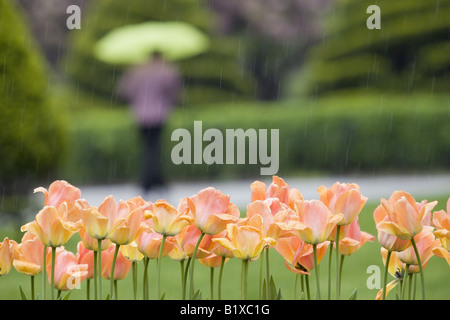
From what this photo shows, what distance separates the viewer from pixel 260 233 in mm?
882

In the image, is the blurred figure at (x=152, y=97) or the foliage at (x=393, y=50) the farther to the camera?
the foliage at (x=393, y=50)

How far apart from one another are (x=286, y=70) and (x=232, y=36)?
8.95ft

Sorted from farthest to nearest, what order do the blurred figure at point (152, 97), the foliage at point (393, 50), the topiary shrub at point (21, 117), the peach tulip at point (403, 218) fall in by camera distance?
the foliage at point (393, 50)
the blurred figure at point (152, 97)
the topiary shrub at point (21, 117)
the peach tulip at point (403, 218)

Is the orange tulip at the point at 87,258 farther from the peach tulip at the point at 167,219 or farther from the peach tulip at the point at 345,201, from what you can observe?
the peach tulip at the point at 345,201

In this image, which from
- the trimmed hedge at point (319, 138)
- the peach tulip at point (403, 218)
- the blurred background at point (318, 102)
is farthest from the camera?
the blurred background at point (318, 102)

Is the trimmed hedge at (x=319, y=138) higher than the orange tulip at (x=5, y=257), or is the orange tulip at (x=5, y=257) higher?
the trimmed hedge at (x=319, y=138)

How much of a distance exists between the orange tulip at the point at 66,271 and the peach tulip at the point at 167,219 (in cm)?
14

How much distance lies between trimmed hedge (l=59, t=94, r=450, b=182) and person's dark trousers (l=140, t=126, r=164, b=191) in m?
1.29

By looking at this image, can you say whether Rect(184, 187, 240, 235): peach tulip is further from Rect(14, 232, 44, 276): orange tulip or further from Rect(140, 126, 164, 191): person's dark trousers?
Rect(140, 126, 164, 191): person's dark trousers

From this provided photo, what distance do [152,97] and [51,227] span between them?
7.90m

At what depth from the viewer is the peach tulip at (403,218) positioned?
0.87 meters

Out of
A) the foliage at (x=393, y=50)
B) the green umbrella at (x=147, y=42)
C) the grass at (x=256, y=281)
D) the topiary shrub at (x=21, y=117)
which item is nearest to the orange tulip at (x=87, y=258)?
the grass at (x=256, y=281)

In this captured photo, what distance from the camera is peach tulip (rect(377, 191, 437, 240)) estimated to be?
874 millimetres

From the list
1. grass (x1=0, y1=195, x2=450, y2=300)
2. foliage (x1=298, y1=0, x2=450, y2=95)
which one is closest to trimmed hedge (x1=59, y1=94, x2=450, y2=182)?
foliage (x1=298, y1=0, x2=450, y2=95)
